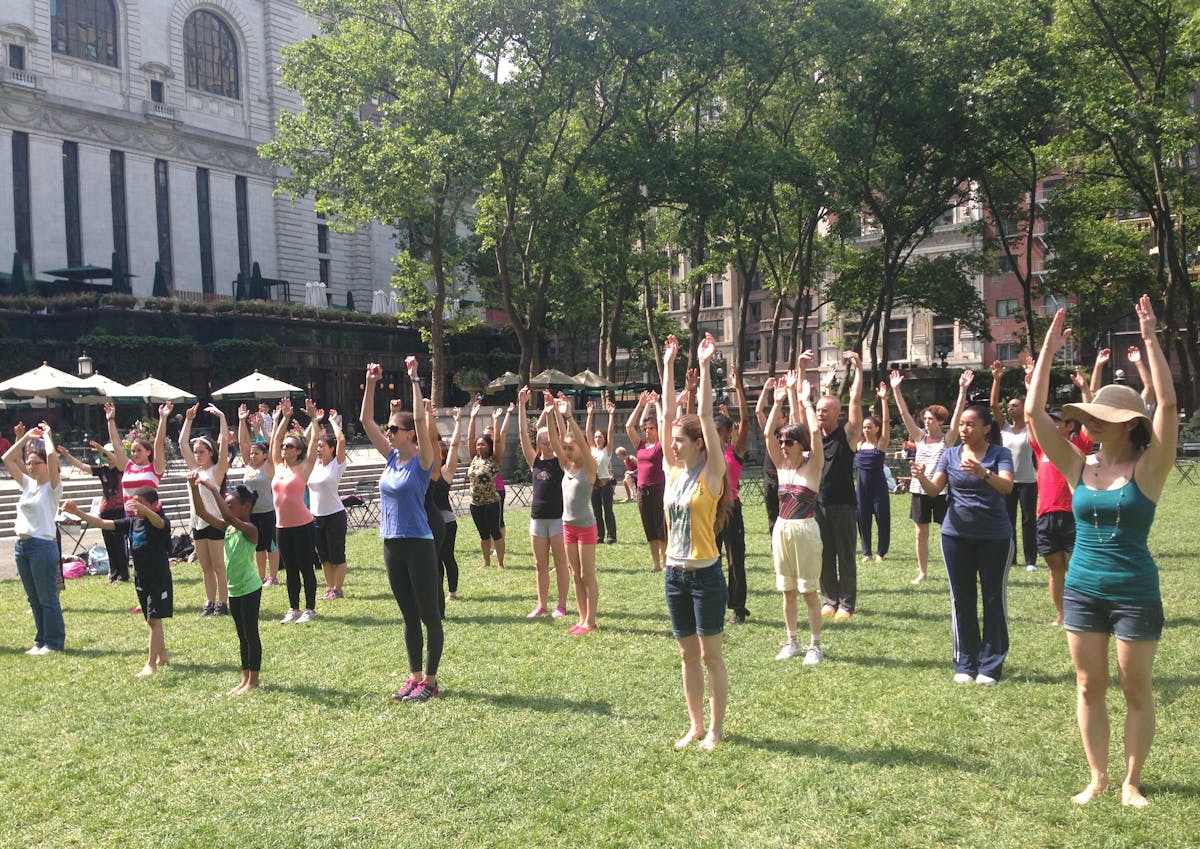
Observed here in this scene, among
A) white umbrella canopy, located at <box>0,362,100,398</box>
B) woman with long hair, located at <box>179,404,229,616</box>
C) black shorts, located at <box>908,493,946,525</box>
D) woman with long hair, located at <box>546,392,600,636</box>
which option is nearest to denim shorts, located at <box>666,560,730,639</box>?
woman with long hair, located at <box>546,392,600,636</box>

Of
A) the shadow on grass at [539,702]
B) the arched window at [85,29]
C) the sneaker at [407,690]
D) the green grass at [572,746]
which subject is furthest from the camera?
the arched window at [85,29]

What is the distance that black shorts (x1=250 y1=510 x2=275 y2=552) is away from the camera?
11773mm

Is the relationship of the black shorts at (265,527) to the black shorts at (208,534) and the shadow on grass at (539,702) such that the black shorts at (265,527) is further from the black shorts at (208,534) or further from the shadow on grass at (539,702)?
the shadow on grass at (539,702)

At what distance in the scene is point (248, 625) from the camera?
7977 mm

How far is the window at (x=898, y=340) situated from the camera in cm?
6141

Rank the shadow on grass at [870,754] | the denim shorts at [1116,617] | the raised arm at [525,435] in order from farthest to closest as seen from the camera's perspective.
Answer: the raised arm at [525,435] < the shadow on grass at [870,754] < the denim shorts at [1116,617]

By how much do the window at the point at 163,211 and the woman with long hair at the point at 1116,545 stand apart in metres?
53.5

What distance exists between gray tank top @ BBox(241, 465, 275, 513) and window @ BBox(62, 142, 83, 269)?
43.2 meters

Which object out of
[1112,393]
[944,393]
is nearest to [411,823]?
[1112,393]

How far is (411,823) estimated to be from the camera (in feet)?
17.4

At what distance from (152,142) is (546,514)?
163 feet

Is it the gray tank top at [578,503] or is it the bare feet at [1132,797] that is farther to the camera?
the gray tank top at [578,503]

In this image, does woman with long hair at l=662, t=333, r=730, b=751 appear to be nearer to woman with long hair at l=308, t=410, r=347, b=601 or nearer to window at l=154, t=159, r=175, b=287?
woman with long hair at l=308, t=410, r=347, b=601

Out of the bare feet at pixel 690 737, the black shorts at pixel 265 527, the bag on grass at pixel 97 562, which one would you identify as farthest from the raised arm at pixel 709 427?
the bag on grass at pixel 97 562
